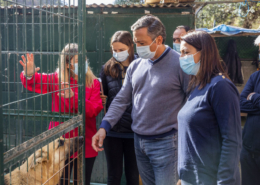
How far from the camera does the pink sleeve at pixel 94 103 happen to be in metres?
2.89

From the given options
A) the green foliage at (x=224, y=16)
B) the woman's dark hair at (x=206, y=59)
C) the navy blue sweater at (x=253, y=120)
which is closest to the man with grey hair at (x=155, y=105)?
the woman's dark hair at (x=206, y=59)

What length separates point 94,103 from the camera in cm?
296

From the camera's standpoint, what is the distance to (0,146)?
146 centimetres

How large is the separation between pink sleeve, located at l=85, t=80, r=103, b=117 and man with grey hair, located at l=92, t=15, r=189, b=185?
37 centimetres

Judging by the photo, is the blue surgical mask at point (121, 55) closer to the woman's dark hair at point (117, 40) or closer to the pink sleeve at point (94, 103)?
the woman's dark hair at point (117, 40)

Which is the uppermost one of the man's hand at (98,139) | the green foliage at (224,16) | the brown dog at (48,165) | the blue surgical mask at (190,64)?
the green foliage at (224,16)

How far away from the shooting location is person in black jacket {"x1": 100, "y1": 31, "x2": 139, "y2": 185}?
3.05 meters

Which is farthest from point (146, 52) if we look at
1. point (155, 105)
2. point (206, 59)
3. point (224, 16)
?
point (224, 16)

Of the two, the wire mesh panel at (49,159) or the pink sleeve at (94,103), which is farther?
the pink sleeve at (94,103)

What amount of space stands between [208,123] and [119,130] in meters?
1.42

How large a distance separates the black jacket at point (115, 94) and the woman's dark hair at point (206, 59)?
124 centimetres

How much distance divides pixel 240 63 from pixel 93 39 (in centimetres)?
637

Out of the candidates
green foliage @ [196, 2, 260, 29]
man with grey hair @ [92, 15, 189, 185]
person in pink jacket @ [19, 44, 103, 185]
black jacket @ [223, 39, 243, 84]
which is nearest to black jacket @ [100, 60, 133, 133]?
person in pink jacket @ [19, 44, 103, 185]

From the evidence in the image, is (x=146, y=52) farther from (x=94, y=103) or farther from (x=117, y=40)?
(x=94, y=103)
